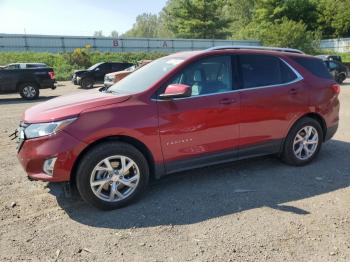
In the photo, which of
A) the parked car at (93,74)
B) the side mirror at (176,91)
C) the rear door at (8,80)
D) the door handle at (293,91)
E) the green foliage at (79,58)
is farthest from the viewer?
the green foliage at (79,58)

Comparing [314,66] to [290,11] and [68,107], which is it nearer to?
[68,107]

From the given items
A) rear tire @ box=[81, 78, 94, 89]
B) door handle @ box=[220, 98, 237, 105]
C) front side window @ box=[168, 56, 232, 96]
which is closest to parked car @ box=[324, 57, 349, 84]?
rear tire @ box=[81, 78, 94, 89]

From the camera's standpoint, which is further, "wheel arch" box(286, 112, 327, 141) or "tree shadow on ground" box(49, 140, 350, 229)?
"wheel arch" box(286, 112, 327, 141)

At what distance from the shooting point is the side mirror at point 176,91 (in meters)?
4.19

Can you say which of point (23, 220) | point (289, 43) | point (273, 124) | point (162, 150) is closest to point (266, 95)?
point (273, 124)

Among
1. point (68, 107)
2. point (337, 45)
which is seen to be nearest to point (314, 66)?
point (68, 107)

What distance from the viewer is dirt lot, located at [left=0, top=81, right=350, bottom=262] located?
11.0 ft

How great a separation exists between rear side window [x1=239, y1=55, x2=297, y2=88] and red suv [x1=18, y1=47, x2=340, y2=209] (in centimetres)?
1

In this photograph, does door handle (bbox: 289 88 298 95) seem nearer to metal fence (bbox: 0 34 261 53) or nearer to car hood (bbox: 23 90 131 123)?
car hood (bbox: 23 90 131 123)

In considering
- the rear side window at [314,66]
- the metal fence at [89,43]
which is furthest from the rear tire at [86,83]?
the rear side window at [314,66]

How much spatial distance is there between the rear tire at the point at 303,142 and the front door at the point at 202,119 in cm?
99

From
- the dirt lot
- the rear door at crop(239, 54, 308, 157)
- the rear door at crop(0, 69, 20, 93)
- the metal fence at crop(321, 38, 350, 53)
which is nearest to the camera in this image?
the dirt lot

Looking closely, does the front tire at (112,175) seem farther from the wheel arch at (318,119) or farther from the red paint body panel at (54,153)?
the wheel arch at (318,119)

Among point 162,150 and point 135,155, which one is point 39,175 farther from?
point 162,150
